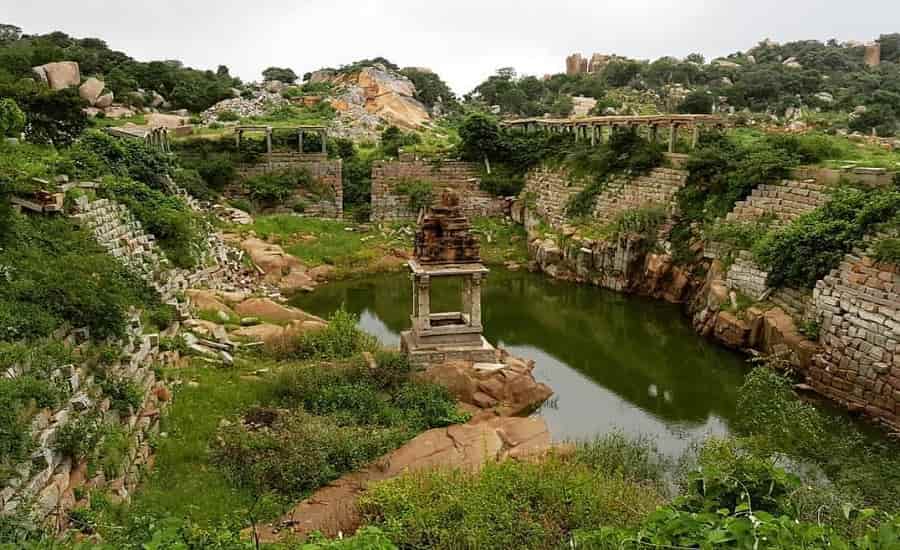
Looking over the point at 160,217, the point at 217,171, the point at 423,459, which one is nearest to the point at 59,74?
the point at 217,171

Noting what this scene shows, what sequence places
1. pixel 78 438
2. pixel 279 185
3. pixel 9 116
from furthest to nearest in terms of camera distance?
1. pixel 279 185
2. pixel 9 116
3. pixel 78 438

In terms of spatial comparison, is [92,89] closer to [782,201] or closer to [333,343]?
[333,343]

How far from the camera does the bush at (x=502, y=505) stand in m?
6.64

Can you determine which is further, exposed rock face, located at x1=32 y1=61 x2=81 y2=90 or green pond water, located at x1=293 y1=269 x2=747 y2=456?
exposed rock face, located at x1=32 y1=61 x2=81 y2=90

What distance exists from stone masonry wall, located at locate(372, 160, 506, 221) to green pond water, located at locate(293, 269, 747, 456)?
604cm

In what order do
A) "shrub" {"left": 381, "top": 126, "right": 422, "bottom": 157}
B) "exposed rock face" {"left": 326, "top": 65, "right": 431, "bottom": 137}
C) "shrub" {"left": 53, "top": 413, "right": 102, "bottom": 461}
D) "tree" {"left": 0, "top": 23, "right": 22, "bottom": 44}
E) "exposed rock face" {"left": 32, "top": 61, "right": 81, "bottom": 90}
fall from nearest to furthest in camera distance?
"shrub" {"left": 53, "top": 413, "right": 102, "bottom": 461} → "exposed rock face" {"left": 32, "top": 61, "right": 81, "bottom": 90} → "shrub" {"left": 381, "top": 126, "right": 422, "bottom": 157} → "exposed rock face" {"left": 326, "top": 65, "right": 431, "bottom": 137} → "tree" {"left": 0, "top": 23, "right": 22, "bottom": 44}

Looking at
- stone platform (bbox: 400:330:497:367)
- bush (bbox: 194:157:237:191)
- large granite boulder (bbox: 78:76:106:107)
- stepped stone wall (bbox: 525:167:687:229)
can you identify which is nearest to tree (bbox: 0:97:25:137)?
stone platform (bbox: 400:330:497:367)

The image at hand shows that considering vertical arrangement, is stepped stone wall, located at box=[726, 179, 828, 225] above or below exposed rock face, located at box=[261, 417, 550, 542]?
above

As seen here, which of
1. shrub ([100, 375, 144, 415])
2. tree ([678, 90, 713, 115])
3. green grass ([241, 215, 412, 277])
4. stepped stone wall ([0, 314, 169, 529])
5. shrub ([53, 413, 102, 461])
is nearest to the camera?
stepped stone wall ([0, 314, 169, 529])

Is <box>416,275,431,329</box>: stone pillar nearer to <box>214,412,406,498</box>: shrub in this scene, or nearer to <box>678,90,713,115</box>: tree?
<box>214,412,406,498</box>: shrub

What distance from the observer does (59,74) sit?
31.5 meters

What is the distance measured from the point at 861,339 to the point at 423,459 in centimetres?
965

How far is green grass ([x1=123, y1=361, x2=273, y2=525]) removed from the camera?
751cm

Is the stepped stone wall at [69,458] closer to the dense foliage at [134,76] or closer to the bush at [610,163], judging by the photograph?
the bush at [610,163]
